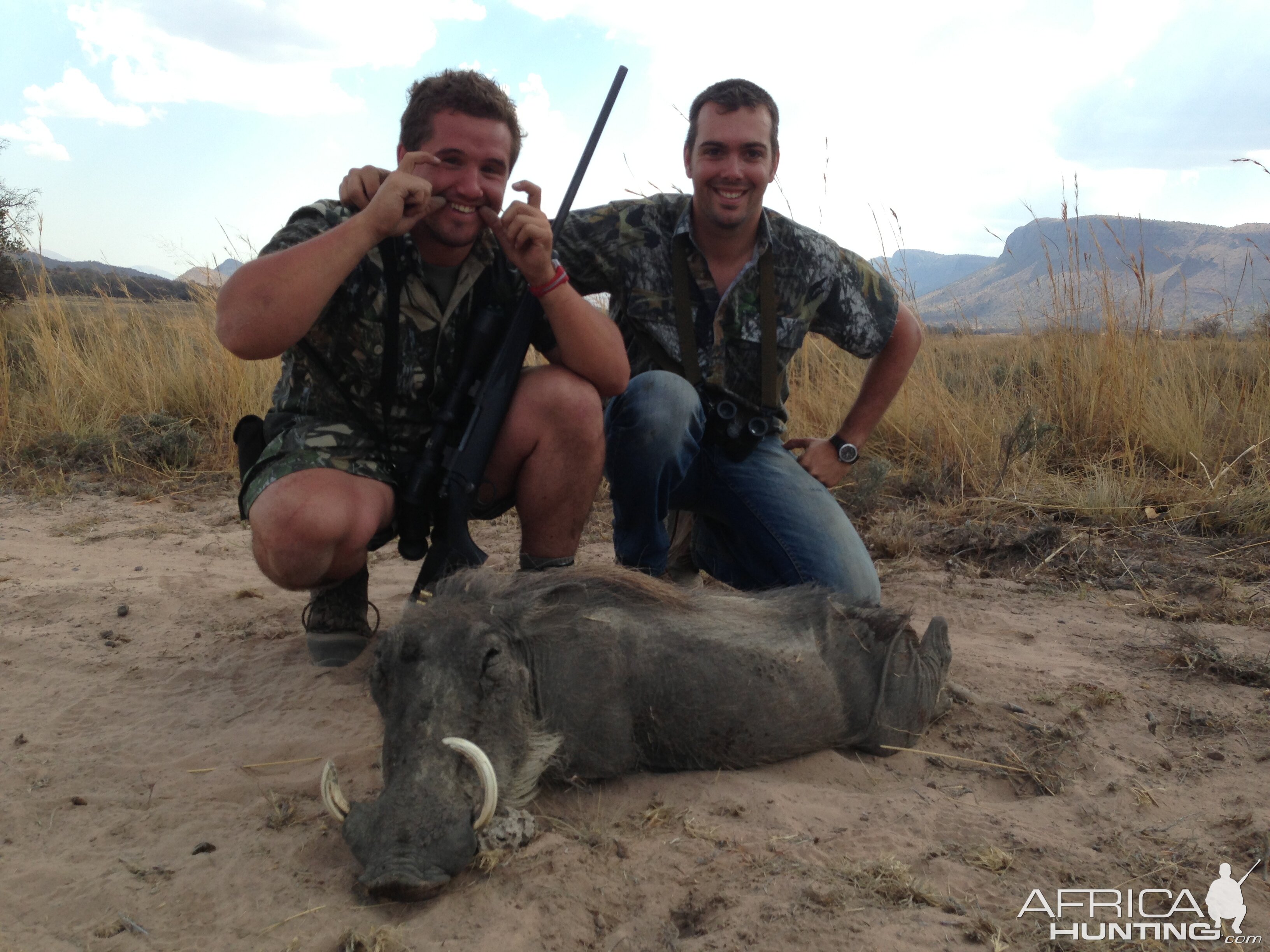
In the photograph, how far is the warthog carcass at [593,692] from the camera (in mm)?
1853

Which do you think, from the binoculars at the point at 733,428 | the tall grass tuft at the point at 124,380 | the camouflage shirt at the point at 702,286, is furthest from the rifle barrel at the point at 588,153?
the tall grass tuft at the point at 124,380

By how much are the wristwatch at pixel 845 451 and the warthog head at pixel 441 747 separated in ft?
6.49

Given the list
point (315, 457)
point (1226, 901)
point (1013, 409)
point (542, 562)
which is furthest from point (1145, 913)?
point (1013, 409)

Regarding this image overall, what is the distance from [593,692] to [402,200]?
1.61 metres

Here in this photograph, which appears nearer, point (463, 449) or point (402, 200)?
point (402, 200)

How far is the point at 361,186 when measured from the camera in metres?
2.95

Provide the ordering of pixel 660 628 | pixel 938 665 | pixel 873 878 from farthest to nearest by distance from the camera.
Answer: pixel 938 665, pixel 660 628, pixel 873 878

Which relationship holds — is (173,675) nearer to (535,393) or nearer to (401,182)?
(535,393)

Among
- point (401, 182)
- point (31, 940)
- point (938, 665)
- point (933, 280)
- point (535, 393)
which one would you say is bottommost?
point (31, 940)

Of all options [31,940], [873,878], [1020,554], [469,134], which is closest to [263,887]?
[31,940]

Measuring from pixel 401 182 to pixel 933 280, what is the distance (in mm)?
125365

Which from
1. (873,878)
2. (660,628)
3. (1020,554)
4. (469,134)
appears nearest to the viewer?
(873,878)

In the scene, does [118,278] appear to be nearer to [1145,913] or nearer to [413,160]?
[413,160]

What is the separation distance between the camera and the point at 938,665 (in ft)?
8.94
